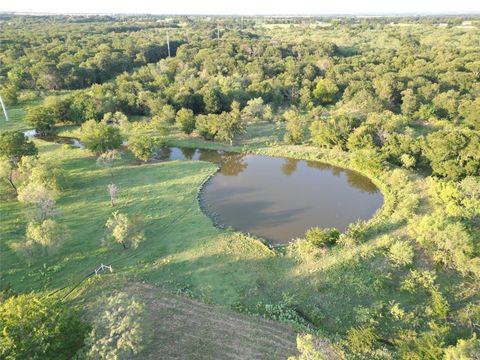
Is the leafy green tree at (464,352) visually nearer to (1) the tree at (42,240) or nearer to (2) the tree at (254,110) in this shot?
(1) the tree at (42,240)

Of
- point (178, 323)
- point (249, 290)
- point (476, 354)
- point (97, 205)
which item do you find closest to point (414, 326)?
point (476, 354)

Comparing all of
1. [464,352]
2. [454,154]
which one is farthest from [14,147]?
[454,154]

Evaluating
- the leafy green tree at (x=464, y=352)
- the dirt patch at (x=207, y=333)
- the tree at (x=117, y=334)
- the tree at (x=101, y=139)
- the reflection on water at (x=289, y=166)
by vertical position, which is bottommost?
the dirt patch at (x=207, y=333)

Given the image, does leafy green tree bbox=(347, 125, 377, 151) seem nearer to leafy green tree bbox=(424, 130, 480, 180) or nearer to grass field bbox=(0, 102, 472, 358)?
leafy green tree bbox=(424, 130, 480, 180)

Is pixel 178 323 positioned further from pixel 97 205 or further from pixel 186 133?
pixel 186 133

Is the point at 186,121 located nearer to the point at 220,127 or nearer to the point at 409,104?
the point at 220,127

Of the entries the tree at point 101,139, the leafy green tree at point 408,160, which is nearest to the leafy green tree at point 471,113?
the leafy green tree at point 408,160
